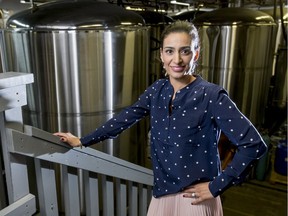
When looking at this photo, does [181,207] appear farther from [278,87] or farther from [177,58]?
[278,87]

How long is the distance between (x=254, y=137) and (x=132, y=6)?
3178mm

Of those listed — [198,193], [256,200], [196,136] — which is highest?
[196,136]

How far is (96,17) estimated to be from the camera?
68.5 inches

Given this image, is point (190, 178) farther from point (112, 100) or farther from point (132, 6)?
point (132, 6)

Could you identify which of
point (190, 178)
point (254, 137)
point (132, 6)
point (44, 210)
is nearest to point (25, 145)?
point (44, 210)

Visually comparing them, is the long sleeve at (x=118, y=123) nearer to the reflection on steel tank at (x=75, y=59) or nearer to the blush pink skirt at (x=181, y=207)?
the blush pink skirt at (x=181, y=207)

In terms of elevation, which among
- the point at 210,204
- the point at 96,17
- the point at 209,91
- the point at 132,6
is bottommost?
the point at 210,204

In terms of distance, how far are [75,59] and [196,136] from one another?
40.9 inches

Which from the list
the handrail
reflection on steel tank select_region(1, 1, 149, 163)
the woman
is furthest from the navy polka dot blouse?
reflection on steel tank select_region(1, 1, 149, 163)

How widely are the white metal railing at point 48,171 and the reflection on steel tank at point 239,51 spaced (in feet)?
6.48

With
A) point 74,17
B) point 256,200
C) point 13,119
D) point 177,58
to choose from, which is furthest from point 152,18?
point 13,119

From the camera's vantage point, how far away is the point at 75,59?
170 centimetres

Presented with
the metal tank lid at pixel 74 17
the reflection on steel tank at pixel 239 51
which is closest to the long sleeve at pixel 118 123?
the metal tank lid at pixel 74 17

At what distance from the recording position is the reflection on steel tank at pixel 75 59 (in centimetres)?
168
